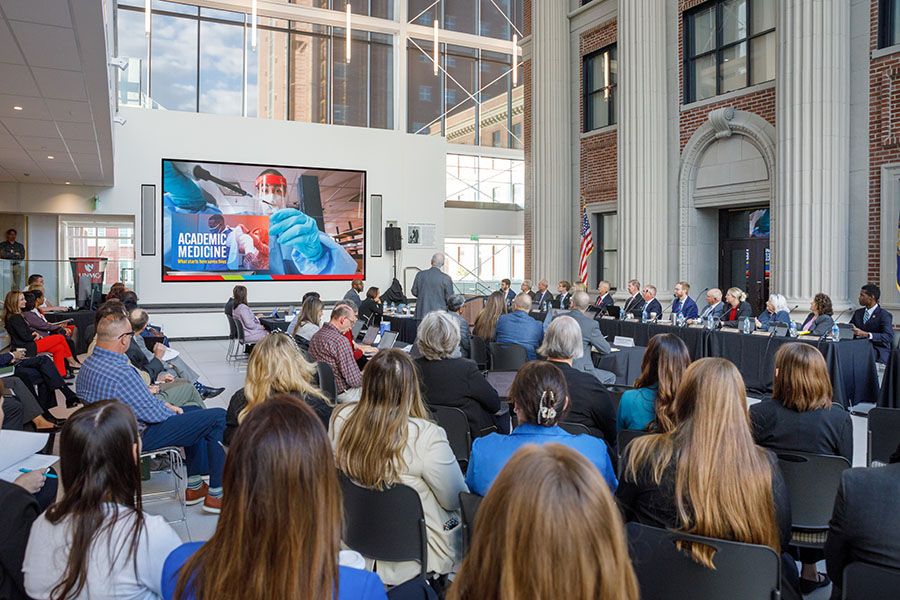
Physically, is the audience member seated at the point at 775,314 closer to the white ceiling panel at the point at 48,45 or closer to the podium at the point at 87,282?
the white ceiling panel at the point at 48,45

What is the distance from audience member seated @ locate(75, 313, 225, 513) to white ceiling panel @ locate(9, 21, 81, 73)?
2.23m

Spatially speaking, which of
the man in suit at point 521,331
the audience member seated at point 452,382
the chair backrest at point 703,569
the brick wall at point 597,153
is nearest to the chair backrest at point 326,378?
the audience member seated at point 452,382

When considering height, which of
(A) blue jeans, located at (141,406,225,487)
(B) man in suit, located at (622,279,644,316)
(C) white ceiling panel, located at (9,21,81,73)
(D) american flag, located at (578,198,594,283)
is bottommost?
(A) blue jeans, located at (141,406,225,487)

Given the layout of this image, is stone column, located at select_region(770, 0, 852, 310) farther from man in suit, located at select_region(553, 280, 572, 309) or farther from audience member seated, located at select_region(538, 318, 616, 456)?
audience member seated, located at select_region(538, 318, 616, 456)

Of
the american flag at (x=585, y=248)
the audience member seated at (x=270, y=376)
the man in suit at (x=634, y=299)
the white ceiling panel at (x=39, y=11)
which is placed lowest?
the audience member seated at (x=270, y=376)

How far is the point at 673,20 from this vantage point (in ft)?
42.0

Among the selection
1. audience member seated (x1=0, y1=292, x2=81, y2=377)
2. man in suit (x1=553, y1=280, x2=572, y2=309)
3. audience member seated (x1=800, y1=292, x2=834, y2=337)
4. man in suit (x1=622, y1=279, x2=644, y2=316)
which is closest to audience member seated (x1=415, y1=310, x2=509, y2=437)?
audience member seated (x1=800, y1=292, x2=834, y2=337)

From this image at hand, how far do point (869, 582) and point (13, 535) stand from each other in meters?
2.45

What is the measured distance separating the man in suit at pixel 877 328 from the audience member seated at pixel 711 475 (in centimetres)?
639

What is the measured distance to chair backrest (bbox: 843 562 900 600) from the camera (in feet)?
6.00

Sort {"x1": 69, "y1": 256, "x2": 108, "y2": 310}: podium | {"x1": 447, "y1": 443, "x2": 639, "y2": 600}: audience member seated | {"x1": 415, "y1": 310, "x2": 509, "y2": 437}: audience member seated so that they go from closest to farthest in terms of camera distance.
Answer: {"x1": 447, "y1": 443, "x2": 639, "y2": 600}: audience member seated
{"x1": 415, "y1": 310, "x2": 509, "y2": 437}: audience member seated
{"x1": 69, "y1": 256, "x2": 108, "y2": 310}: podium

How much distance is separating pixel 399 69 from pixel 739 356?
13.2 metres

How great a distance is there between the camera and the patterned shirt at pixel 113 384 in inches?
158

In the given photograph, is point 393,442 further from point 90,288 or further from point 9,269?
point 90,288
